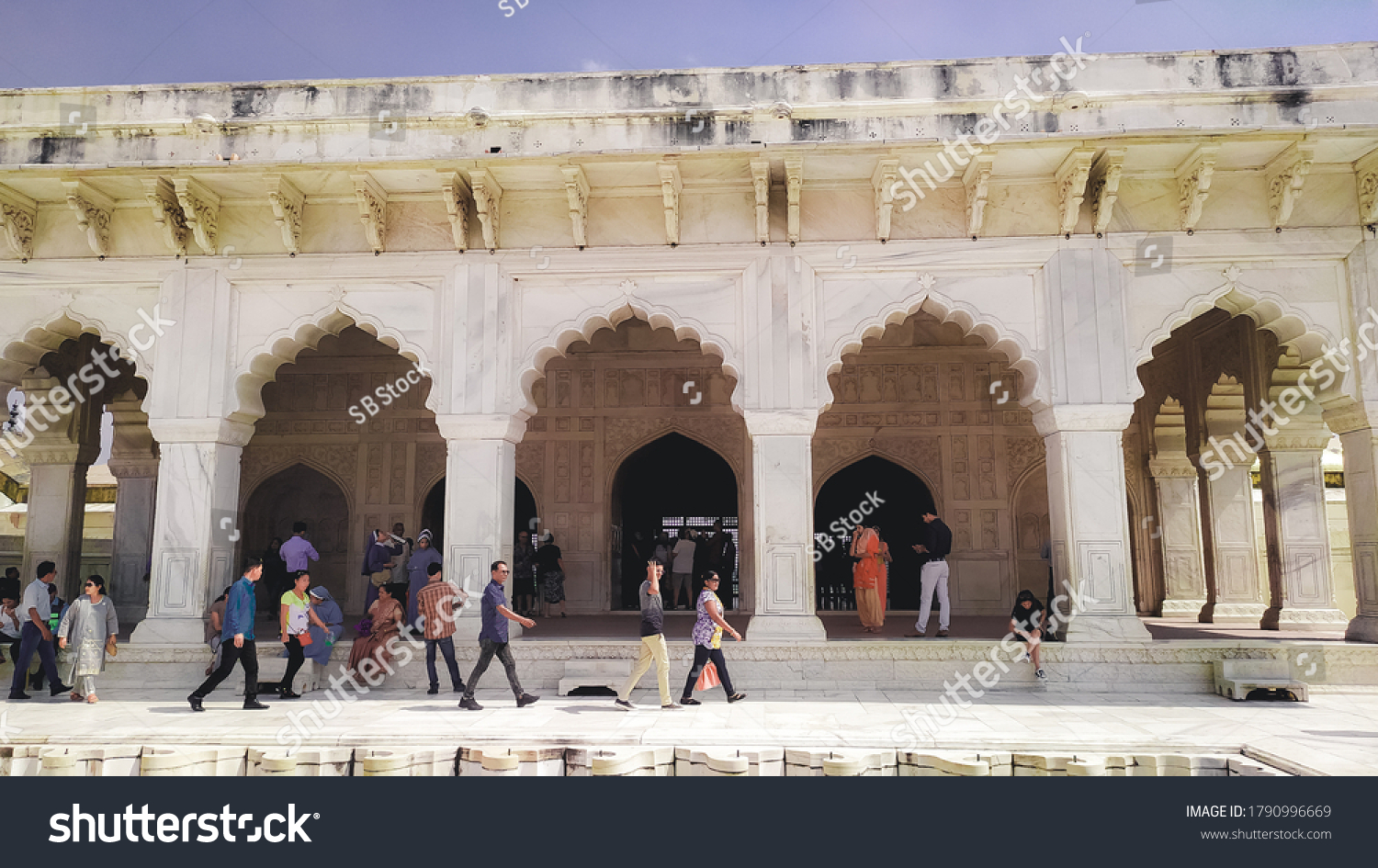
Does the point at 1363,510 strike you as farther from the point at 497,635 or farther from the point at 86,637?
the point at 86,637

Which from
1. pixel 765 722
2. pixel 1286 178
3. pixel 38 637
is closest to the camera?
pixel 765 722

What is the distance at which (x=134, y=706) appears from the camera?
7.50m

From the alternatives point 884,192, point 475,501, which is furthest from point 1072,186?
point 475,501

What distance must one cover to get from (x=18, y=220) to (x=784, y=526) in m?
7.82

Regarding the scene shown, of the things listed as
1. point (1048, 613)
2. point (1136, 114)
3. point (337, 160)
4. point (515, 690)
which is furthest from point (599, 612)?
point (1136, 114)

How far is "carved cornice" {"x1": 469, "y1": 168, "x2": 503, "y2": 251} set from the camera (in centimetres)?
847

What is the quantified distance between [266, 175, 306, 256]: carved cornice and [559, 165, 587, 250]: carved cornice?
2559 mm

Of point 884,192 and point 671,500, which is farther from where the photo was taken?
point 671,500

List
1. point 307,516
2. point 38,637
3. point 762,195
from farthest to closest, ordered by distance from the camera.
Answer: point 307,516 → point 762,195 → point 38,637

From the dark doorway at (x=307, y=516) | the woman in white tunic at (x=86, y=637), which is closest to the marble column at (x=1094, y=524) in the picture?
the woman in white tunic at (x=86, y=637)

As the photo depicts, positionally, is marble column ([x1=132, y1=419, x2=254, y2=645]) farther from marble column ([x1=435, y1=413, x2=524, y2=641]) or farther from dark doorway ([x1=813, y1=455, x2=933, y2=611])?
dark doorway ([x1=813, y1=455, x2=933, y2=611])

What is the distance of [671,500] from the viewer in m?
14.5

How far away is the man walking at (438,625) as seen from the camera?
7938 mm

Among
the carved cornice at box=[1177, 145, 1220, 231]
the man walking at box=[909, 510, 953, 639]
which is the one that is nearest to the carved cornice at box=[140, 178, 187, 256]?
the man walking at box=[909, 510, 953, 639]
